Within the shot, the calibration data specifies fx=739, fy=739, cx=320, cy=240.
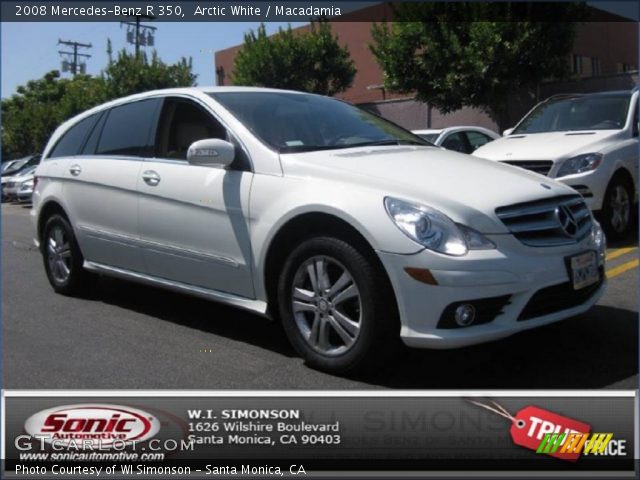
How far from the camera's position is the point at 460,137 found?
11.8 metres

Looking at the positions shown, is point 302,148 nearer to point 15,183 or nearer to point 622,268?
point 622,268

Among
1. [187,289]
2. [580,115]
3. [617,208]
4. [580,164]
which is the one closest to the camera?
[187,289]

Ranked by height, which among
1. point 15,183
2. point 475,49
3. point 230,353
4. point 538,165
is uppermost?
point 475,49

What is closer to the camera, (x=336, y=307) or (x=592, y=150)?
(x=336, y=307)

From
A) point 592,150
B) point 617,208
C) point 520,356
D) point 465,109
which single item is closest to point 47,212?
point 520,356

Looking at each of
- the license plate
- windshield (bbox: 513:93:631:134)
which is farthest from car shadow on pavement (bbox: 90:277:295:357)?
windshield (bbox: 513:93:631:134)

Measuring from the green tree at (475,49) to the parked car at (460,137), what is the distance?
17.0 ft

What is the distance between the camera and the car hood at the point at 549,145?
740 cm

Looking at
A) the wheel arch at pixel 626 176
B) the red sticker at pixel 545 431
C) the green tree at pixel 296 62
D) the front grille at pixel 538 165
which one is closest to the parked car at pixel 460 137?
the front grille at pixel 538 165

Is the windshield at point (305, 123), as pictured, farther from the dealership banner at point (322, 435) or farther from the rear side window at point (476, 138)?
the rear side window at point (476, 138)

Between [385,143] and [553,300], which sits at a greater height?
[385,143]

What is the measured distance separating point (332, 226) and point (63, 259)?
3.12 m

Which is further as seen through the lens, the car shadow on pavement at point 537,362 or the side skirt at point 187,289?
the side skirt at point 187,289

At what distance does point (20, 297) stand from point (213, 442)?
13.2 ft
